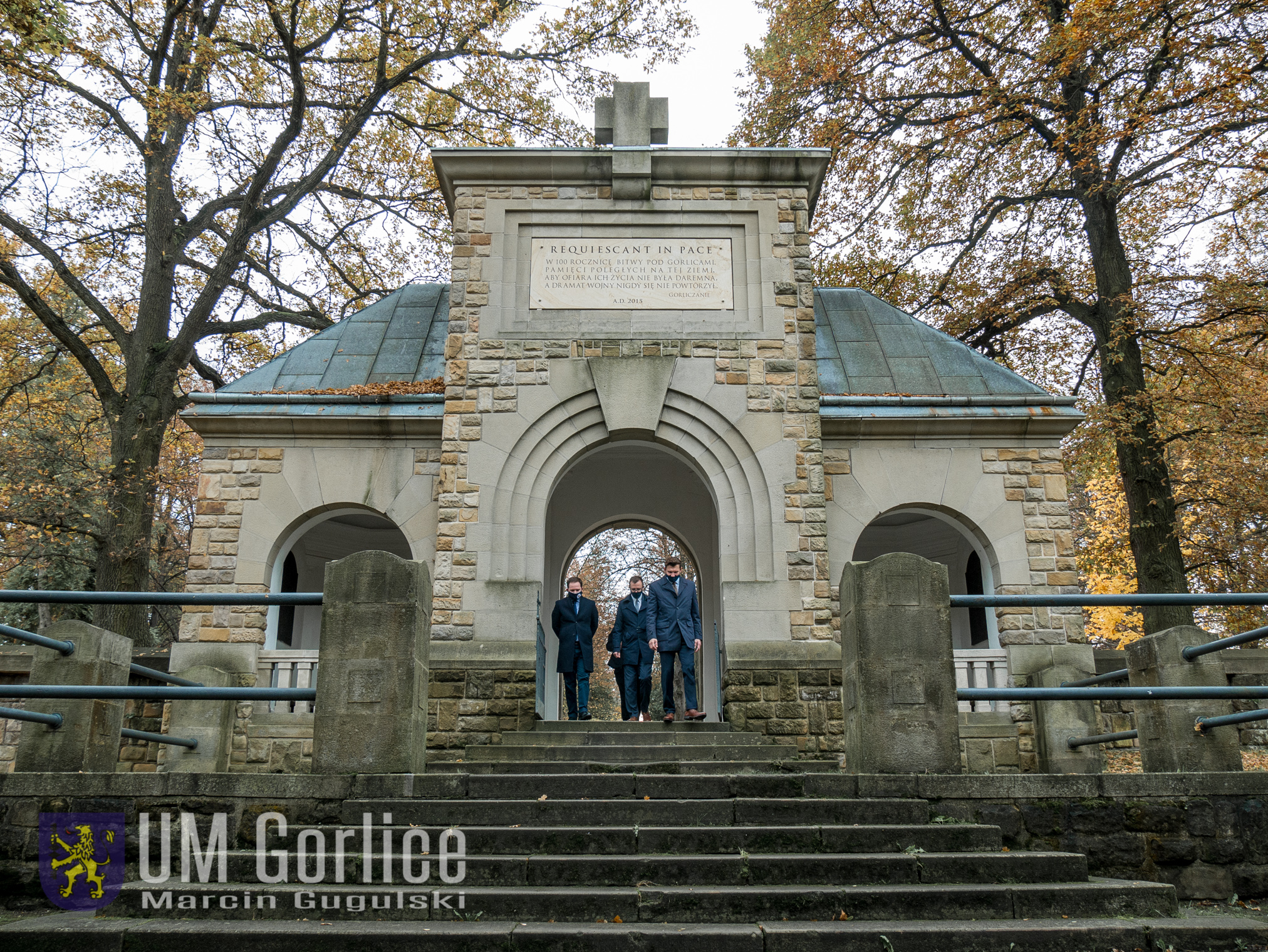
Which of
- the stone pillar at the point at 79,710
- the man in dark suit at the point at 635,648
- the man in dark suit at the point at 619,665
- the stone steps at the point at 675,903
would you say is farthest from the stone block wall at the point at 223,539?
the stone steps at the point at 675,903

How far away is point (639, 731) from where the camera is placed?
27.1 feet

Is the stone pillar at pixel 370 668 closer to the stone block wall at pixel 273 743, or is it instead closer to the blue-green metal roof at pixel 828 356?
the stone block wall at pixel 273 743

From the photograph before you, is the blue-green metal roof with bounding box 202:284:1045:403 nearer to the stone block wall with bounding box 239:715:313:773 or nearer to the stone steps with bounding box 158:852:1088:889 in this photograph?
the stone block wall with bounding box 239:715:313:773

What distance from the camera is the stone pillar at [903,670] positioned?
209 inches

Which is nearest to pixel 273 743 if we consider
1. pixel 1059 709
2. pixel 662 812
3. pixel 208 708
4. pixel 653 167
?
pixel 208 708

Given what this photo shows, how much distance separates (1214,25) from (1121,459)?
5643 mm

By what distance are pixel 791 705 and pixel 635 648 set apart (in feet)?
5.56

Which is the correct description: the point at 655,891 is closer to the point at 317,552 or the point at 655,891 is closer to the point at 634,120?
the point at 634,120

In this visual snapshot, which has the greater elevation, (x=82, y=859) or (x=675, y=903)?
(x=82, y=859)

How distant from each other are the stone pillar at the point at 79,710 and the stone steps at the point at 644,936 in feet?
5.26

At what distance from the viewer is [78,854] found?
4.85 meters

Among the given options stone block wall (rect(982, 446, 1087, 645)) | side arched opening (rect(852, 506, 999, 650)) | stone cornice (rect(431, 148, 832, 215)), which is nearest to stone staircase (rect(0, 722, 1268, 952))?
stone block wall (rect(982, 446, 1087, 645))

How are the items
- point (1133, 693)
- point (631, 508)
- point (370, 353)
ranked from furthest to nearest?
point (631, 508) < point (370, 353) < point (1133, 693)

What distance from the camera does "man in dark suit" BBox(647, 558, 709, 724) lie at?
30.6ft
